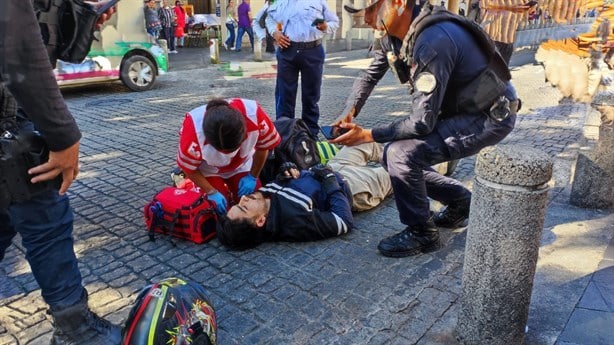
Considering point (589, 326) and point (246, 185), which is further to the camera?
point (246, 185)

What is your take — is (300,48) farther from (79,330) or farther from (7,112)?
(79,330)

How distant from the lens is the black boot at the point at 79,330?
220cm

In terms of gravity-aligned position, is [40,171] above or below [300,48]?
below

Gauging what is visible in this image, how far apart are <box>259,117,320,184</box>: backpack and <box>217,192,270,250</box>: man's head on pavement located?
777 millimetres

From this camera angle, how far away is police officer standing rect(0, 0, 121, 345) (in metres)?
1.76

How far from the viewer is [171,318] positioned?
205cm

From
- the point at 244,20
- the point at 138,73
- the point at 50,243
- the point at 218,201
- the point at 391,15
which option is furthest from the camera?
the point at 244,20

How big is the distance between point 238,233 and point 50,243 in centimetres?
134

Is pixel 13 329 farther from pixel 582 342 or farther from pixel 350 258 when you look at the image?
pixel 582 342

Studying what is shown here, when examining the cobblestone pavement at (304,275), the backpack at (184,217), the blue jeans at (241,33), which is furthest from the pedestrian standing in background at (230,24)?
the backpack at (184,217)

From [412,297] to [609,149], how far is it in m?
2.14


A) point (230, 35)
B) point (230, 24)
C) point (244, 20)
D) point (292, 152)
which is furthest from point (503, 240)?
point (230, 24)

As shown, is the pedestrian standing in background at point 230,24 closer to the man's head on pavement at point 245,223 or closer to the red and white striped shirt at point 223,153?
the red and white striped shirt at point 223,153

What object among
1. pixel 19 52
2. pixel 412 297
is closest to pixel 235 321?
pixel 412 297
